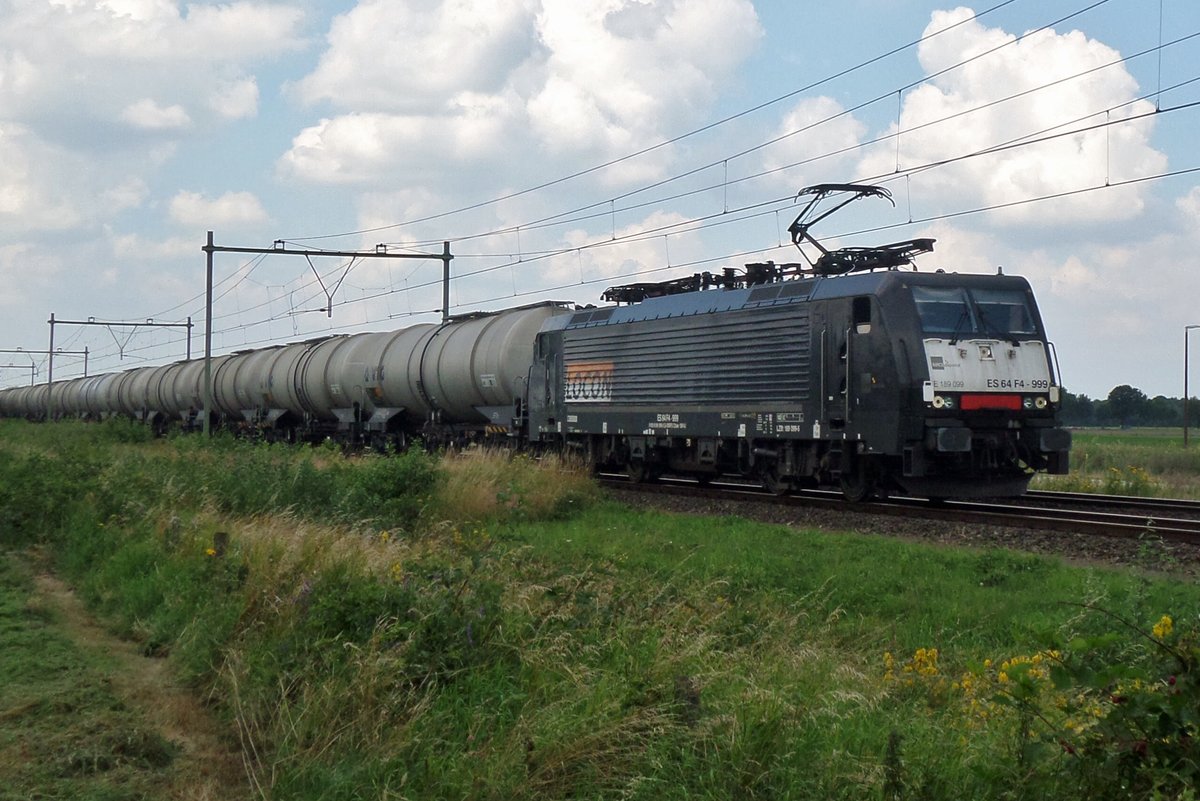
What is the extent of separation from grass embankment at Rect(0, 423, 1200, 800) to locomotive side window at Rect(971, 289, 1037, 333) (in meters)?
4.73

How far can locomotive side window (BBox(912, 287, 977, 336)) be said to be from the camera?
15.7 meters

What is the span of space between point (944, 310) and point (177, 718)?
11.9 m

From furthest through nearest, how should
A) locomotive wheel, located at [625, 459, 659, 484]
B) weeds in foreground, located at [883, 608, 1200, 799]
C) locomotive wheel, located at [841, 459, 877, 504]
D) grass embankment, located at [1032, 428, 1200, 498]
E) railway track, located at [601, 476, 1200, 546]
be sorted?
locomotive wheel, located at [625, 459, 659, 484] < grass embankment, located at [1032, 428, 1200, 498] < locomotive wheel, located at [841, 459, 877, 504] < railway track, located at [601, 476, 1200, 546] < weeds in foreground, located at [883, 608, 1200, 799]

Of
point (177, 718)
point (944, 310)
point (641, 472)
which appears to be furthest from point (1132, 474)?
point (177, 718)

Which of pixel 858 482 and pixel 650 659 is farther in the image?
pixel 858 482

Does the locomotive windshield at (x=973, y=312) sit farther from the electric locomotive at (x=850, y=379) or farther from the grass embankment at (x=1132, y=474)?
the grass embankment at (x=1132, y=474)

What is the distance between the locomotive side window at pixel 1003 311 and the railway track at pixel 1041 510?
99.4 inches

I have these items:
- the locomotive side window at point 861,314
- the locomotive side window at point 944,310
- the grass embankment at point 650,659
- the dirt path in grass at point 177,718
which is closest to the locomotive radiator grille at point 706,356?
the locomotive side window at point 861,314

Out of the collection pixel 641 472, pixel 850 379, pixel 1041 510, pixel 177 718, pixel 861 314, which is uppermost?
pixel 861 314

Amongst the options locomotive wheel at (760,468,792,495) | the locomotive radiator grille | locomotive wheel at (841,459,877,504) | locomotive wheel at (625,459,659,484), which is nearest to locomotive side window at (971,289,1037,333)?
the locomotive radiator grille

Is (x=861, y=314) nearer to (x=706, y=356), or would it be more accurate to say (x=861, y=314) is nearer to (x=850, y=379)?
(x=850, y=379)

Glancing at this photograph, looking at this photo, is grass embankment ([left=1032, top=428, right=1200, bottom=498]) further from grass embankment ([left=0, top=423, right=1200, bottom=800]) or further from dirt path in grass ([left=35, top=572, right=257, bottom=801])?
dirt path in grass ([left=35, top=572, right=257, bottom=801])

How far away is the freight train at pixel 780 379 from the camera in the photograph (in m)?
15.7

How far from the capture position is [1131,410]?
273 feet
